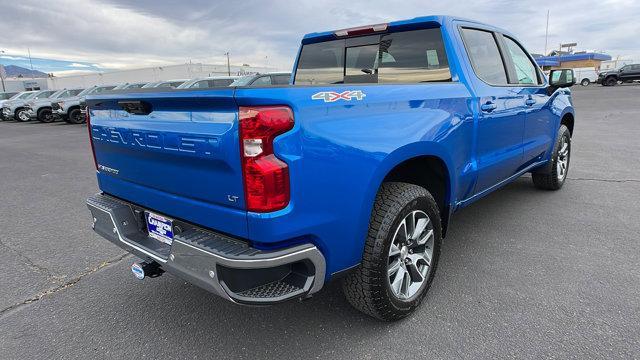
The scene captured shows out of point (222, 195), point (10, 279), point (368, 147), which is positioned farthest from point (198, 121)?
point (10, 279)

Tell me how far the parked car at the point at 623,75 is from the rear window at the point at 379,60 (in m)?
42.5

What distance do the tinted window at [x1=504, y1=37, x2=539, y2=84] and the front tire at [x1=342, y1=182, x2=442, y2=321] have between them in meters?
2.23

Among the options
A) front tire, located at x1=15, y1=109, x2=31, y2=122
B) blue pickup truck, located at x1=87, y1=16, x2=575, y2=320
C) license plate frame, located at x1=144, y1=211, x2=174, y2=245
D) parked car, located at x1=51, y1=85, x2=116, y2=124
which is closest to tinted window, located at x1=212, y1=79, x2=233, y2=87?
parked car, located at x1=51, y1=85, x2=116, y2=124

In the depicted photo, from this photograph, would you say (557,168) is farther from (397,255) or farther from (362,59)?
(397,255)

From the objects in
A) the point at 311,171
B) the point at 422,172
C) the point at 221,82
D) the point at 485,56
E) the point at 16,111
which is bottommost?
the point at 16,111

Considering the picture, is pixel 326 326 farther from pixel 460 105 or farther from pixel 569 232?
pixel 569 232

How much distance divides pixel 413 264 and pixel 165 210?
154 centimetres

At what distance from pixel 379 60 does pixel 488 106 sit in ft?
3.12

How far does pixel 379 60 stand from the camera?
3578 millimetres

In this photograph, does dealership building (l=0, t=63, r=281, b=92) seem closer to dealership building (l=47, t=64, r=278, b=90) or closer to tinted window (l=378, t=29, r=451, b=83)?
dealership building (l=47, t=64, r=278, b=90)

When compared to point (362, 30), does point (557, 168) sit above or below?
below

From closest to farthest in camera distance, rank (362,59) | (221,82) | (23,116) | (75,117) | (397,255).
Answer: (397,255)
(362,59)
(221,82)
(75,117)
(23,116)

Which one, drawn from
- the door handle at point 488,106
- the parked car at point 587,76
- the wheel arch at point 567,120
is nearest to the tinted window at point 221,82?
the wheel arch at point 567,120

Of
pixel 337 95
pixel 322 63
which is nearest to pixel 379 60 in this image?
pixel 322 63
